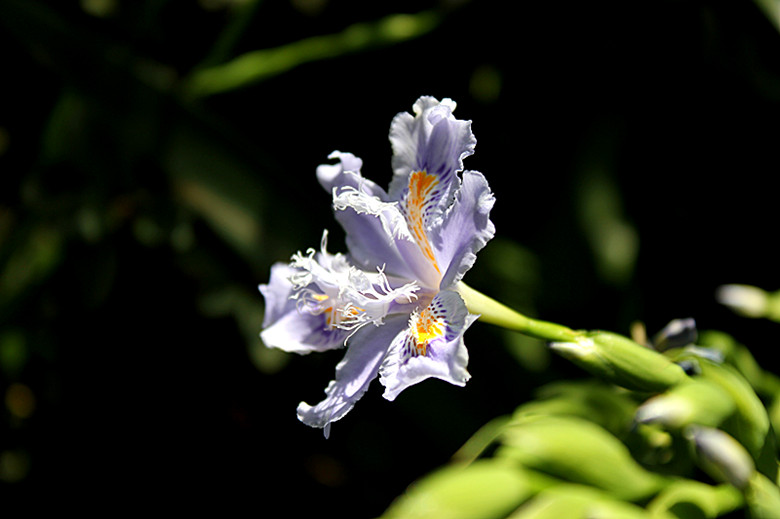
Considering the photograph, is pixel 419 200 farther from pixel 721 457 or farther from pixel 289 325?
pixel 721 457

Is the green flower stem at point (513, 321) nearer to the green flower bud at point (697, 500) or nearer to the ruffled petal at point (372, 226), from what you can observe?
the ruffled petal at point (372, 226)

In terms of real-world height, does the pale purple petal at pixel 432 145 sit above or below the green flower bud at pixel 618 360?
above

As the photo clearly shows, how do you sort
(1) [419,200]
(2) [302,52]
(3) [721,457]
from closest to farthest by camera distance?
(3) [721,457] < (1) [419,200] < (2) [302,52]

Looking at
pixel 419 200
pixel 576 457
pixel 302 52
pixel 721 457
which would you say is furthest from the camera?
pixel 302 52

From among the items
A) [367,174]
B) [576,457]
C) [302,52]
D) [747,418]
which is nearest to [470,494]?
[576,457]

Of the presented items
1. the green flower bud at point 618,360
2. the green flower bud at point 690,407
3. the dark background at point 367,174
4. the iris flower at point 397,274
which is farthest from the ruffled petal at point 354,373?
the dark background at point 367,174

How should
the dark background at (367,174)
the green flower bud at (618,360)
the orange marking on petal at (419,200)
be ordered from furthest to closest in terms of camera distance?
the dark background at (367,174), the orange marking on petal at (419,200), the green flower bud at (618,360)

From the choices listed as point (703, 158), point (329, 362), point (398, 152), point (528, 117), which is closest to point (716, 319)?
point (703, 158)

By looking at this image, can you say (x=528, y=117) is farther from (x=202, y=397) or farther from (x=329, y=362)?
(x=202, y=397)
